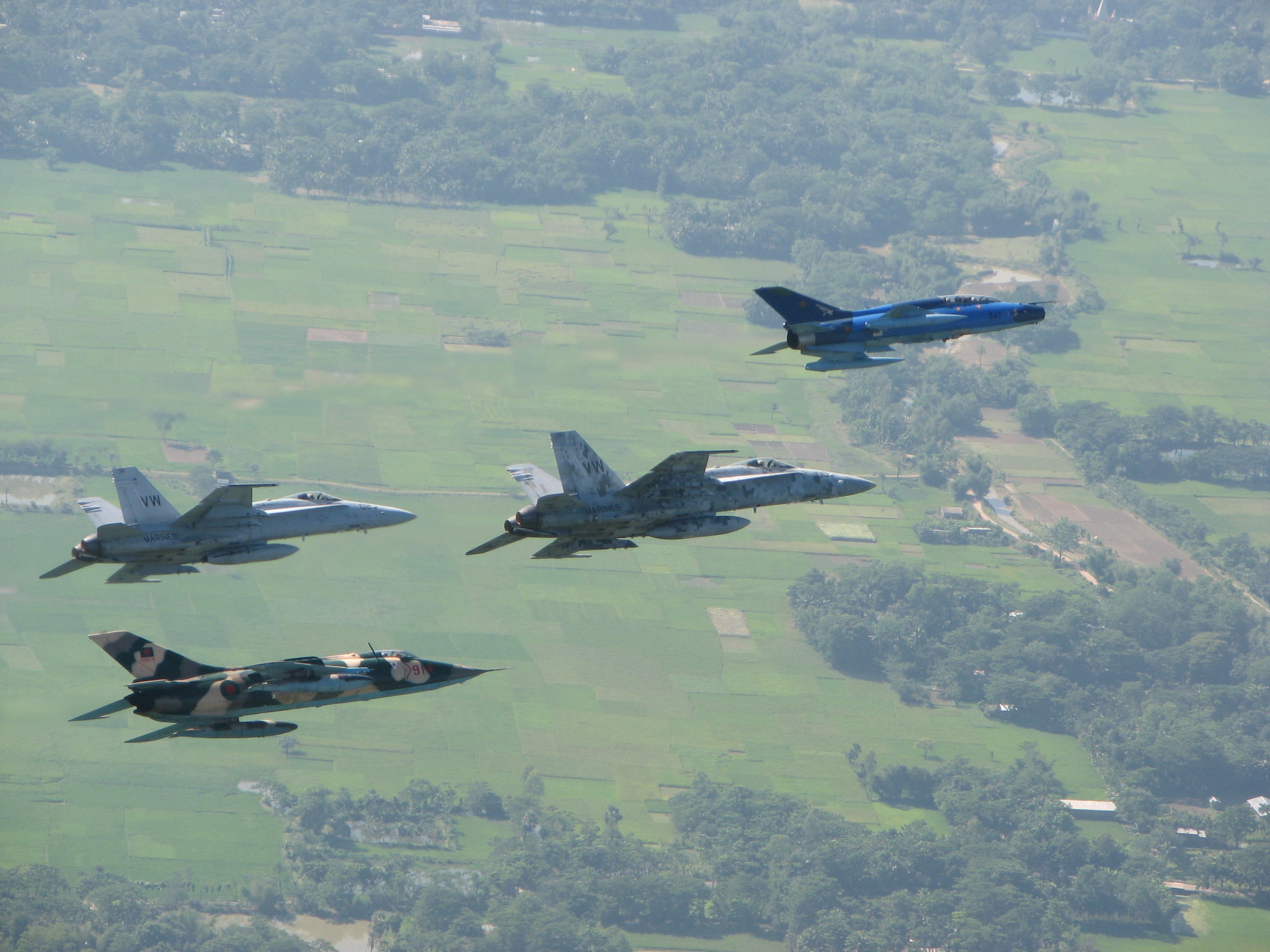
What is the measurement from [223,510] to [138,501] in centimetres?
430

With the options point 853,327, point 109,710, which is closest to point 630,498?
point 853,327

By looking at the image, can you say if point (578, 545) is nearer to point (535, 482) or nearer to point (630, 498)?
point (630, 498)

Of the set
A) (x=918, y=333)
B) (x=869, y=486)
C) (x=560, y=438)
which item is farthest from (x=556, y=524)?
(x=918, y=333)

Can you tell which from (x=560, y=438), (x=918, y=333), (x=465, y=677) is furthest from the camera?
(x=918, y=333)

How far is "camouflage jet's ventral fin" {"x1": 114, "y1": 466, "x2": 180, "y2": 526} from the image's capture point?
9731 centimetres

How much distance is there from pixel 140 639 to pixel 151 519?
6.18 metres

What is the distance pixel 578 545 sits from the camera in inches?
3844

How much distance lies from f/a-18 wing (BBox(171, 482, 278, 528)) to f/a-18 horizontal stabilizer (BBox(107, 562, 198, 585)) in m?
2.57

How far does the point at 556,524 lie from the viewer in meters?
95.6

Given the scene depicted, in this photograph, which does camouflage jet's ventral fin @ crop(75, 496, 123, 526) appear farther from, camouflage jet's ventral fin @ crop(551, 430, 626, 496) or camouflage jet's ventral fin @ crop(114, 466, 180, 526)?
camouflage jet's ventral fin @ crop(551, 430, 626, 496)

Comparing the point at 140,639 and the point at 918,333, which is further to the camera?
the point at 918,333

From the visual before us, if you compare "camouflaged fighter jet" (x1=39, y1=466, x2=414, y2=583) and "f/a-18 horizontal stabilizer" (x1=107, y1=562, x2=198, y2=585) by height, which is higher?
"camouflaged fighter jet" (x1=39, y1=466, x2=414, y2=583)

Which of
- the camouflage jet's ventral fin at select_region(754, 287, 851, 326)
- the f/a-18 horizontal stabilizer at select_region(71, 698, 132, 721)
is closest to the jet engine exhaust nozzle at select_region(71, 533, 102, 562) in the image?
the f/a-18 horizontal stabilizer at select_region(71, 698, 132, 721)

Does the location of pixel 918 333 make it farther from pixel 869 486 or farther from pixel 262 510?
pixel 262 510
